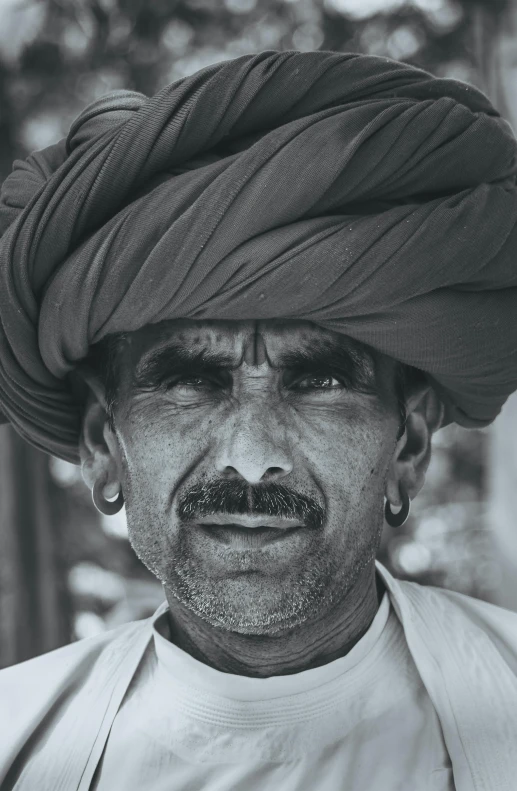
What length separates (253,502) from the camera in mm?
1864

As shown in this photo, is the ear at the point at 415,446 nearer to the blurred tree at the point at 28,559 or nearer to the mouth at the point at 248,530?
the mouth at the point at 248,530

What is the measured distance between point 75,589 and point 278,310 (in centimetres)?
224

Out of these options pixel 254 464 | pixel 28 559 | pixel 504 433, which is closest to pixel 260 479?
pixel 254 464

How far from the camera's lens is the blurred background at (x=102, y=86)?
336 cm

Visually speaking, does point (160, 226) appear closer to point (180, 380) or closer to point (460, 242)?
point (180, 380)

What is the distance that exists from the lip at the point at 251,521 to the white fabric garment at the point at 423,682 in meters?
0.33

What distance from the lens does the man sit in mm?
1822

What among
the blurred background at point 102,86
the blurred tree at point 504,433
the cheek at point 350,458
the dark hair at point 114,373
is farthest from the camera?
the blurred background at point 102,86

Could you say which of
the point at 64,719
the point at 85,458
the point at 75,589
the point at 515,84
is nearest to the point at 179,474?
the point at 85,458

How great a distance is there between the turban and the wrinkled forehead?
7cm

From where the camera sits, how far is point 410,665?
2092 millimetres

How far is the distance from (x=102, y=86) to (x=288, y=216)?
207 cm

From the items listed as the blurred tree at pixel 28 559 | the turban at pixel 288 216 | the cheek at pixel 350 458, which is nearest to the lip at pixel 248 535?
the cheek at pixel 350 458

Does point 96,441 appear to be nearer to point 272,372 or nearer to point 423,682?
point 272,372
